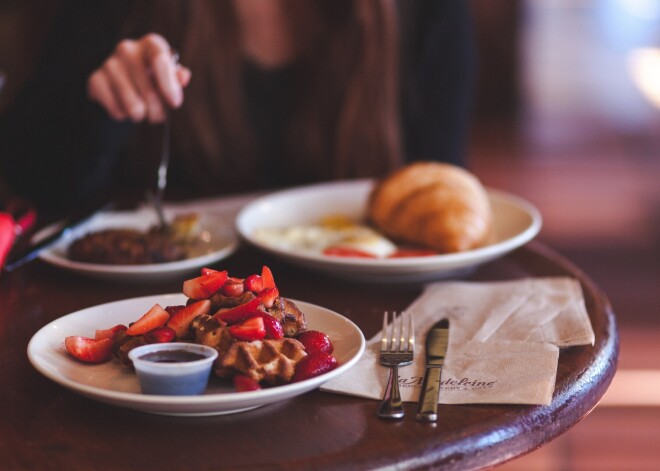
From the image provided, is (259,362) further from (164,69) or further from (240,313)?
(164,69)

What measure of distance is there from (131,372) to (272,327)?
136mm

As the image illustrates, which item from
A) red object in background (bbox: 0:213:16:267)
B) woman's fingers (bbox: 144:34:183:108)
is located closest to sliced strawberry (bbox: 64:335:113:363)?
red object in background (bbox: 0:213:16:267)

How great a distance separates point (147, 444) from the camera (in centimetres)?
63

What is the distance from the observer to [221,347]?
2.20 ft

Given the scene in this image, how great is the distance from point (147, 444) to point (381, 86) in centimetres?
127

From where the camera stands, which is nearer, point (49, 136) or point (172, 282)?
point (172, 282)

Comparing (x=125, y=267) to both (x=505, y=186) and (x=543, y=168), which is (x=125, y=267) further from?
(x=543, y=168)

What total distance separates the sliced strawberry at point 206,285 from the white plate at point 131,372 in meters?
0.08

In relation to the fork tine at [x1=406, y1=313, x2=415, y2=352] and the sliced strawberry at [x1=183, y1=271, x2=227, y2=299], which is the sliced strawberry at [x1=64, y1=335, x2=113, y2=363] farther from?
the fork tine at [x1=406, y1=313, x2=415, y2=352]

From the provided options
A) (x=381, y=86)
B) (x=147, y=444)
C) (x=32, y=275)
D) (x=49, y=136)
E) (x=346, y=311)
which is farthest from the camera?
(x=381, y=86)

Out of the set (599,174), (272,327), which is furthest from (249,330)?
(599,174)

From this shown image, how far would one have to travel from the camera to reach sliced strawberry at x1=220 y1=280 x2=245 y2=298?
0.72 m

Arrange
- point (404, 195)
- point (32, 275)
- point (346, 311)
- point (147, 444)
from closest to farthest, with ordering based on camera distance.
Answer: point (147, 444), point (346, 311), point (32, 275), point (404, 195)

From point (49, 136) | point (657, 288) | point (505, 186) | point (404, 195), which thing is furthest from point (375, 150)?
point (505, 186)
